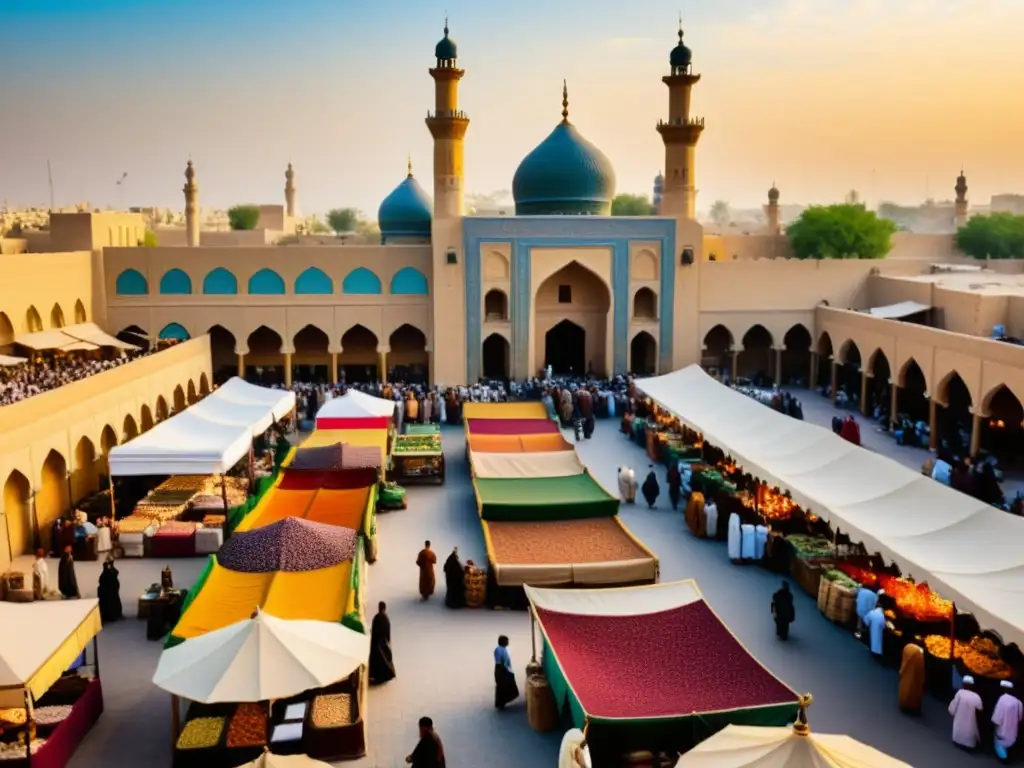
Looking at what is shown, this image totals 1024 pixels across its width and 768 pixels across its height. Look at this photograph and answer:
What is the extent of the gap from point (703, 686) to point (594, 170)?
21.6 meters

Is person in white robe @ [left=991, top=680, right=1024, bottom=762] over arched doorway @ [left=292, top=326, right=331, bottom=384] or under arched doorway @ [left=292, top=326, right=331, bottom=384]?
under

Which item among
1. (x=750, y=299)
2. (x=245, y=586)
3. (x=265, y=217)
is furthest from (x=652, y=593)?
(x=265, y=217)

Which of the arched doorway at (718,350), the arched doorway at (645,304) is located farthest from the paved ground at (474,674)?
the arched doorway at (718,350)

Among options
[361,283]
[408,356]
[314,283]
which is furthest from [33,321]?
[408,356]

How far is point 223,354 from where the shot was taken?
90.4ft

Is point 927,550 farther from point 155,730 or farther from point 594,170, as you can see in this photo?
point 594,170

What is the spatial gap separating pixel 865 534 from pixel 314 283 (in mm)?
18630

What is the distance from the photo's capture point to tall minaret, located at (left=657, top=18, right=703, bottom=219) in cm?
2741

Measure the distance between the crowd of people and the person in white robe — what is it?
47.5ft

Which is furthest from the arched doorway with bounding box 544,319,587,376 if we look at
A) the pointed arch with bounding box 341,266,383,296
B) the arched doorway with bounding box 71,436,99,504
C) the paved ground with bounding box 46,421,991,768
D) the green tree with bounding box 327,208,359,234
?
the green tree with bounding box 327,208,359,234

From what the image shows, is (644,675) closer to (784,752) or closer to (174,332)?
(784,752)

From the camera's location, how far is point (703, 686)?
7.84m

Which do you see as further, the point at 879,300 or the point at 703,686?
the point at 879,300

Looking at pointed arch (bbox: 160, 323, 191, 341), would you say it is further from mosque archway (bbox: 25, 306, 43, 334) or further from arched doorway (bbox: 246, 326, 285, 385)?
mosque archway (bbox: 25, 306, 43, 334)
